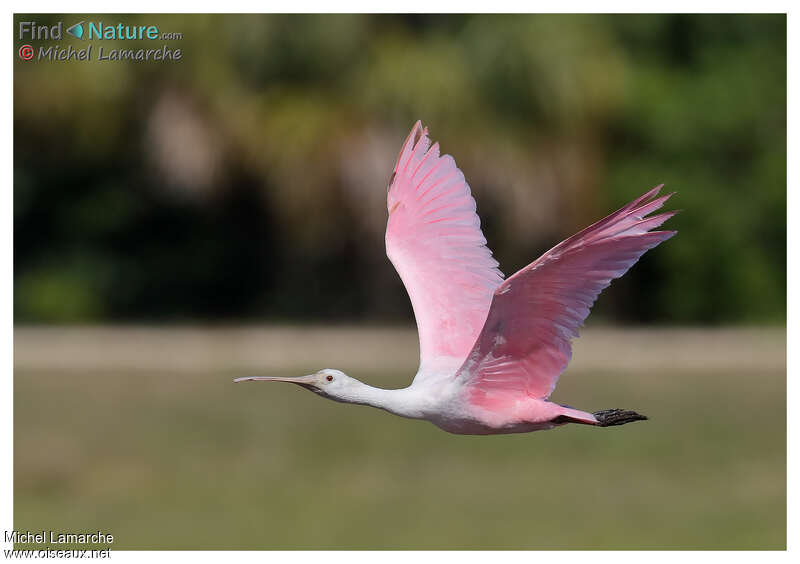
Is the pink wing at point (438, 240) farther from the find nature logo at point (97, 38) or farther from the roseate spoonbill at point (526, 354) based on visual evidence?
the find nature logo at point (97, 38)

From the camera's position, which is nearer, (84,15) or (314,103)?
(84,15)

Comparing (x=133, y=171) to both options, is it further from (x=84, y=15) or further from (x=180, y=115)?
(x=84, y=15)

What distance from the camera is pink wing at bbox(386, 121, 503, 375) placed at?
3.88m

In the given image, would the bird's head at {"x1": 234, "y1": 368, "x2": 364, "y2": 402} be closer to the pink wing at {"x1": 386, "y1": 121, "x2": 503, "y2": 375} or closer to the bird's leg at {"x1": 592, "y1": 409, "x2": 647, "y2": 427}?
the bird's leg at {"x1": 592, "y1": 409, "x2": 647, "y2": 427}

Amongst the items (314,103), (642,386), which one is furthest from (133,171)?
(642,386)

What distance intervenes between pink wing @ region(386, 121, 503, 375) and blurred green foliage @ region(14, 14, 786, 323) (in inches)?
406

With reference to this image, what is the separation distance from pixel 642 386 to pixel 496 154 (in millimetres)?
3494

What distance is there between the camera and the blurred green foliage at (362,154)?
596 inches

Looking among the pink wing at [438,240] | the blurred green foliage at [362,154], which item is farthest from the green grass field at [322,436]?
the pink wing at [438,240]

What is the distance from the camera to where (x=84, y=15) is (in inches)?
551

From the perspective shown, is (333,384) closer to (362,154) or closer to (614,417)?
(614,417)

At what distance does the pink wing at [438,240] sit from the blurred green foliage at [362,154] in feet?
33.9

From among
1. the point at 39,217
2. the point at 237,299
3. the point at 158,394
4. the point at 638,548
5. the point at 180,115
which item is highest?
the point at 180,115

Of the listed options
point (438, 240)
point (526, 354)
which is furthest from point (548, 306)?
point (438, 240)
